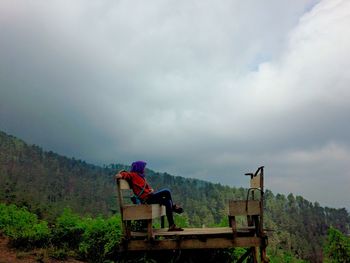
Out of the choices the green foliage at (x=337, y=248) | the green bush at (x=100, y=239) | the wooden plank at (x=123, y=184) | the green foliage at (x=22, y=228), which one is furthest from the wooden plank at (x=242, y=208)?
the green foliage at (x=337, y=248)

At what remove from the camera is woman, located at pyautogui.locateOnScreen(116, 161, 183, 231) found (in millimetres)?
7645

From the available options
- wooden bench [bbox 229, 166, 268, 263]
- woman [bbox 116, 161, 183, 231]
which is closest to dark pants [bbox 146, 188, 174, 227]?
woman [bbox 116, 161, 183, 231]

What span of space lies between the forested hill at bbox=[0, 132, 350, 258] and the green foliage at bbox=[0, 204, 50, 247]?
55613 millimetres

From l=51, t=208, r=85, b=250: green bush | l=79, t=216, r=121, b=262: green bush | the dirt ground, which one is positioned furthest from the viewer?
l=51, t=208, r=85, b=250: green bush

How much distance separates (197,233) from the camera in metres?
6.84

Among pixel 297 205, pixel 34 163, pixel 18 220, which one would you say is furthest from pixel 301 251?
pixel 18 220

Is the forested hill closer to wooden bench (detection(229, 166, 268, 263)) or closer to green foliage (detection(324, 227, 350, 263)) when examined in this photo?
green foliage (detection(324, 227, 350, 263))

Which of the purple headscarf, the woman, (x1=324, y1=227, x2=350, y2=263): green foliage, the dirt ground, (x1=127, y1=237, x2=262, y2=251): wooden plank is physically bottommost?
(x1=324, y1=227, x2=350, y2=263): green foliage

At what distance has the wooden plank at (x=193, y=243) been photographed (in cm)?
671

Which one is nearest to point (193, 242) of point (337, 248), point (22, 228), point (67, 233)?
point (67, 233)

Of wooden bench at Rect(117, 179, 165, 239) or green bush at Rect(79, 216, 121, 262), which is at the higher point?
wooden bench at Rect(117, 179, 165, 239)

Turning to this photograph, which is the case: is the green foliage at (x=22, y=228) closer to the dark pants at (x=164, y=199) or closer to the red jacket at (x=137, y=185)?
the red jacket at (x=137, y=185)

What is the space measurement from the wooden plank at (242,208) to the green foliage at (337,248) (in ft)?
74.9

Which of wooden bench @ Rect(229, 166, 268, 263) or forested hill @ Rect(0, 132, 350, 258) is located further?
forested hill @ Rect(0, 132, 350, 258)
